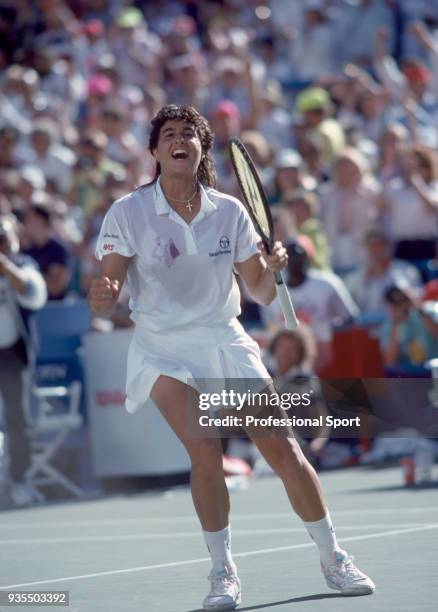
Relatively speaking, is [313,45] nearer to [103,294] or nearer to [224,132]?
[224,132]

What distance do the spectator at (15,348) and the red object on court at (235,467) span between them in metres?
1.48

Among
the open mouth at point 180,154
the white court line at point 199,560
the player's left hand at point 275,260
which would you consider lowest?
the white court line at point 199,560

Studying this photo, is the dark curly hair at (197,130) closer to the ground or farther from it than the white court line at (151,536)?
farther from it

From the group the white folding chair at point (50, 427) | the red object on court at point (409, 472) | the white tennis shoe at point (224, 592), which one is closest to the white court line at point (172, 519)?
the red object on court at point (409, 472)

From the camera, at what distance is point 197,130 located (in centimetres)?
653

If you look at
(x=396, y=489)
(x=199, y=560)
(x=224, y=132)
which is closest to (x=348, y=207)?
(x=224, y=132)

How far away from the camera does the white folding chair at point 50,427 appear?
12336 mm

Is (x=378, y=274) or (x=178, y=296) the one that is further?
(x=378, y=274)

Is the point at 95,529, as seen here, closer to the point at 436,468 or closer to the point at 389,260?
the point at 436,468

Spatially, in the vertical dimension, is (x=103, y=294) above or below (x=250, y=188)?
below

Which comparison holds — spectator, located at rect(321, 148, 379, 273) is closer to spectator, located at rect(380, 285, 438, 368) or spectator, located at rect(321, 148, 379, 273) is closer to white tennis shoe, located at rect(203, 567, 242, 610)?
spectator, located at rect(380, 285, 438, 368)

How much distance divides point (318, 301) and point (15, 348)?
262 cm

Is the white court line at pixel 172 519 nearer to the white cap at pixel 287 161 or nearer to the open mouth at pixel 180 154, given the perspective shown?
→ the open mouth at pixel 180 154

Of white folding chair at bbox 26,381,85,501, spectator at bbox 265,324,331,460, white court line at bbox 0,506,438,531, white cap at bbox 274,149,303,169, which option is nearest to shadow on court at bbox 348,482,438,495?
white court line at bbox 0,506,438,531
